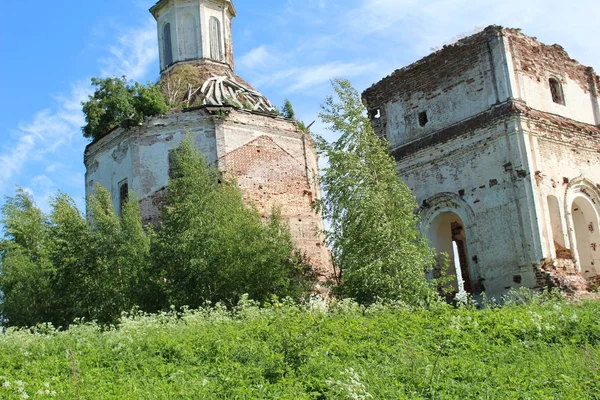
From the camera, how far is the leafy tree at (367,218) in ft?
43.9

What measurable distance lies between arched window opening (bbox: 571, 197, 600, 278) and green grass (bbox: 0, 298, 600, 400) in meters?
6.94

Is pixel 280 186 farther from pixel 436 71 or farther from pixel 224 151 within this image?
pixel 436 71

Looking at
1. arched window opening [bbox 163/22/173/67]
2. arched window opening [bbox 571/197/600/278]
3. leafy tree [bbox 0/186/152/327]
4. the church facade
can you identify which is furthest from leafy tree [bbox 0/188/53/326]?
arched window opening [bbox 571/197/600/278]

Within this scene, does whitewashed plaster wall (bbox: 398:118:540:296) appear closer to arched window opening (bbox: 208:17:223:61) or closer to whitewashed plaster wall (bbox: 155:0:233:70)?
arched window opening (bbox: 208:17:223:61)

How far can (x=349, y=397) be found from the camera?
6.57 metres

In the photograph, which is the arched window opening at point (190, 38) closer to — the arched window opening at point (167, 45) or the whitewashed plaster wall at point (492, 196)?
the arched window opening at point (167, 45)

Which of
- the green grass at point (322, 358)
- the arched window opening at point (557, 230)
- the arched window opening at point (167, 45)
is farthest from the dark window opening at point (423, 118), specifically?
the arched window opening at point (167, 45)

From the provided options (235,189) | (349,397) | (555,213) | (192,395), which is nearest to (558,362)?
(349,397)

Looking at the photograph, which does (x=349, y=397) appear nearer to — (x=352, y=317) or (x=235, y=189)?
(x=352, y=317)

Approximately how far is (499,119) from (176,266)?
25.0 ft

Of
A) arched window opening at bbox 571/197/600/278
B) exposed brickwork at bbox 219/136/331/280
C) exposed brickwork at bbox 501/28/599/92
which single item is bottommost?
arched window opening at bbox 571/197/600/278

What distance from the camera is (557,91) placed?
17.4 metres

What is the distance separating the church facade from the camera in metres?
15.3

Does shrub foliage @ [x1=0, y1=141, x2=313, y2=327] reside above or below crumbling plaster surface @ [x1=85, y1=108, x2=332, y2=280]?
below
